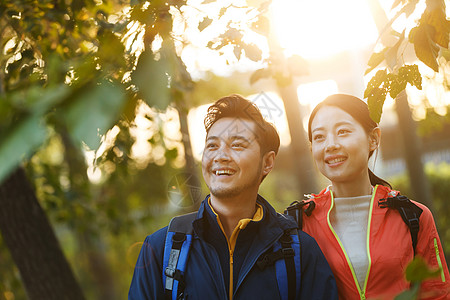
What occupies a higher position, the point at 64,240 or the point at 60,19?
the point at 60,19

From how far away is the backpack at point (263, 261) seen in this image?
2.12 m

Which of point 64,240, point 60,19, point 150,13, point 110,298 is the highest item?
point 60,19

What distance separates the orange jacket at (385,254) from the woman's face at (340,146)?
186 millimetres

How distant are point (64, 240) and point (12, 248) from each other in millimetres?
12485

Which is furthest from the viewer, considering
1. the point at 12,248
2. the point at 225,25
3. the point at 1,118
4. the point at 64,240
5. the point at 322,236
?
the point at 64,240

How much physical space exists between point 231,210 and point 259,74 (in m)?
0.76

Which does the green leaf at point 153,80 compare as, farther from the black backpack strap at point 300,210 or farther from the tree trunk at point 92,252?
the tree trunk at point 92,252

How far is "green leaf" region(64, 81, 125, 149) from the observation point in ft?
1.64

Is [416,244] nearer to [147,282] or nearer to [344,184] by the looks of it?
[344,184]

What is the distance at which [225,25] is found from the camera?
1983mm

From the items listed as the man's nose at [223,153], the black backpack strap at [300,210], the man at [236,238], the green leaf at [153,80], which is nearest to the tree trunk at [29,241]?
the man at [236,238]

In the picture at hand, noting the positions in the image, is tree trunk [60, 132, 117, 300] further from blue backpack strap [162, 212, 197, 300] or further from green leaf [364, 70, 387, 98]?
green leaf [364, 70, 387, 98]

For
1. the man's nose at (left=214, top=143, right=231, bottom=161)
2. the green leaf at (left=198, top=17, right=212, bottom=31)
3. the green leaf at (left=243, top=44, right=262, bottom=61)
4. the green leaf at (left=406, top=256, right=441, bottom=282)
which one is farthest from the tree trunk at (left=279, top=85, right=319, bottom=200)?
the green leaf at (left=406, top=256, right=441, bottom=282)

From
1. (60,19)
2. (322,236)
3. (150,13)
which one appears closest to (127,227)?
(60,19)
